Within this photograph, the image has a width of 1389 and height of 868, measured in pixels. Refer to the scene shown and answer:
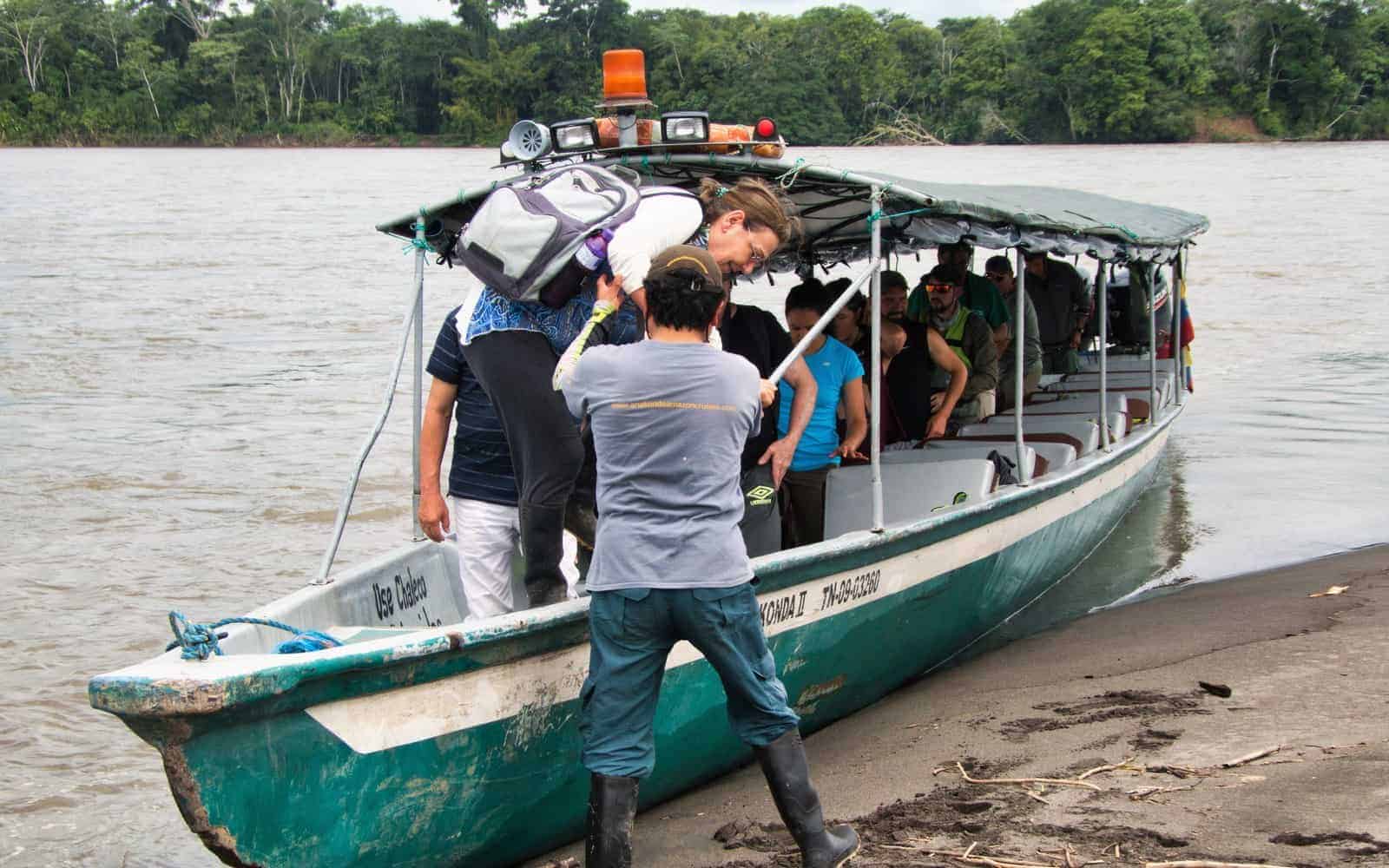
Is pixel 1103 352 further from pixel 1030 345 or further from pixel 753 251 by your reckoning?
pixel 753 251

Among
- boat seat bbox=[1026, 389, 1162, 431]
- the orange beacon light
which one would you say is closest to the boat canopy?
the orange beacon light

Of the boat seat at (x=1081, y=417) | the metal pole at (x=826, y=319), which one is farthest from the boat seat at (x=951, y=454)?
the metal pole at (x=826, y=319)

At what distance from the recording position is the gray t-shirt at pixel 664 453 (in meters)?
3.71

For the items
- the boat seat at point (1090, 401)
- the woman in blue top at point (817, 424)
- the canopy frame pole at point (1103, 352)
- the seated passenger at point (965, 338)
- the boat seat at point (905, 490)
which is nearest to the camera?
the woman in blue top at point (817, 424)

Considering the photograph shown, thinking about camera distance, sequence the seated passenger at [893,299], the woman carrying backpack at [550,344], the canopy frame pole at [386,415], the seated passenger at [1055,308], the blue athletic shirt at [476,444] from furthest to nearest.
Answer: the seated passenger at [1055,308] < the seated passenger at [893,299] < the canopy frame pole at [386,415] < the blue athletic shirt at [476,444] < the woman carrying backpack at [550,344]

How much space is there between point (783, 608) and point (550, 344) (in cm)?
127

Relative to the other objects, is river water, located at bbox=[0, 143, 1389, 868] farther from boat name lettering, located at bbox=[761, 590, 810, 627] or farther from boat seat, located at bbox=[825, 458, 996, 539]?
boat name lettering, located at bbox=[761, 590, 810, 627]

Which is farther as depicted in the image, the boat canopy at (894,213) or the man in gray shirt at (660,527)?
the boat canopy at (894,213)

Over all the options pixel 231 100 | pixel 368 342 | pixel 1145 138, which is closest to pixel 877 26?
pixel 1145 138

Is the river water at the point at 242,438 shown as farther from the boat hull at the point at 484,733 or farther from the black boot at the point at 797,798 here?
the black boot at the point at 797,798

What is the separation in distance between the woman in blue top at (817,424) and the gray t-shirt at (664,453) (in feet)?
8.52

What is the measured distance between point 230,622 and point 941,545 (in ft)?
10.1

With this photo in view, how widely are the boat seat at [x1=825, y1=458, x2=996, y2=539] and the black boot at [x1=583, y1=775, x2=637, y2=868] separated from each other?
9.02 feet

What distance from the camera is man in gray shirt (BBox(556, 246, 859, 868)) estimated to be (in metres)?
3.71
